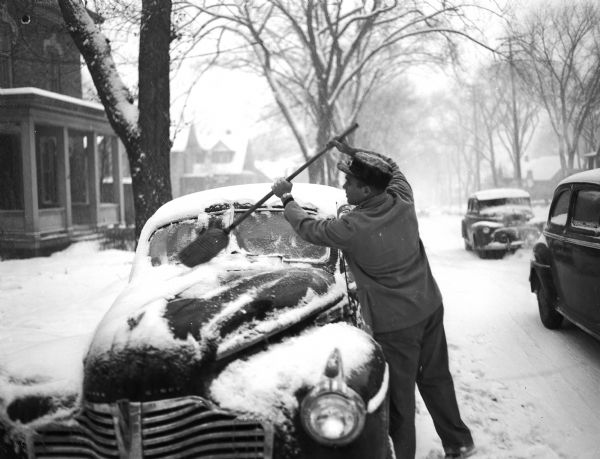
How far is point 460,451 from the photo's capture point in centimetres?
316

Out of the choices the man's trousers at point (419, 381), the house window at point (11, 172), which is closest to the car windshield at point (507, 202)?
the man's trousers at point (419, 381)

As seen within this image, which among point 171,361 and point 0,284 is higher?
point 171,361

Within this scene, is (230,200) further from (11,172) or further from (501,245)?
(11,172)

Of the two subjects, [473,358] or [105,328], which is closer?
[105,328]

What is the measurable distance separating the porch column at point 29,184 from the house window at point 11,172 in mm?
2257

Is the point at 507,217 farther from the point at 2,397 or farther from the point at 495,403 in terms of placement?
the point at 2,397

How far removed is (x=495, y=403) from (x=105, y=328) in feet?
10.4

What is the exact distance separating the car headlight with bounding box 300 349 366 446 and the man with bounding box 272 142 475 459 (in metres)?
0.94

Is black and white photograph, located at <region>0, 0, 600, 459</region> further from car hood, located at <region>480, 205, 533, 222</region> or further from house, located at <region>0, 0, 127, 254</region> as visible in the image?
house, located at <region>0, 0, 127, 254</region>

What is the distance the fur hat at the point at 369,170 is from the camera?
9.34ft

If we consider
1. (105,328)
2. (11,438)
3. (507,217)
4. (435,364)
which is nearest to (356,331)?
(435,364)

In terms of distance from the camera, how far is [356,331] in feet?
8.32

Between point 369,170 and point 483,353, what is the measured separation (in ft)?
11.1

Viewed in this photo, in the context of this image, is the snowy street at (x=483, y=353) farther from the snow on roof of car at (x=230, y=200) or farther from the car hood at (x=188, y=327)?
the snow on roof of car at (x=230, y=200)
